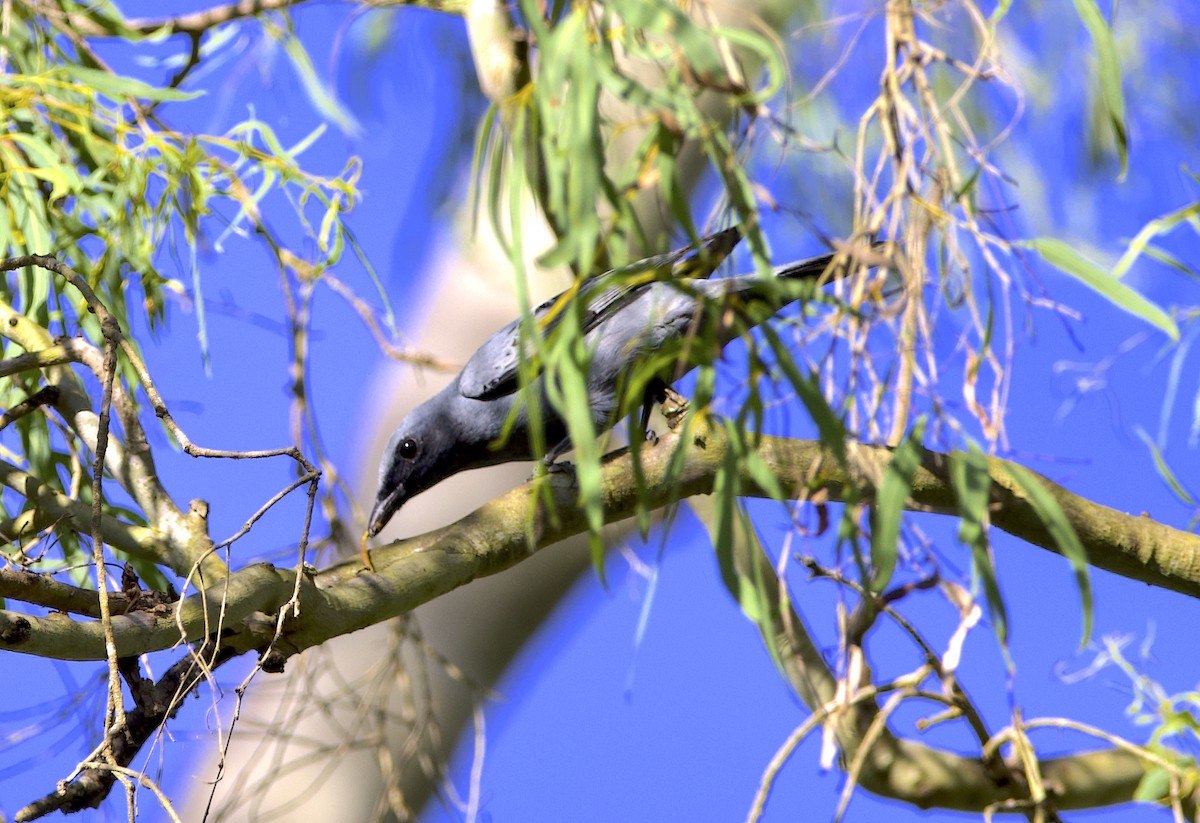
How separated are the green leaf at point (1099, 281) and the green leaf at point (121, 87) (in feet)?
3.26

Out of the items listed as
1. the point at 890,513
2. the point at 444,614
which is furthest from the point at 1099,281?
the point at 444,614

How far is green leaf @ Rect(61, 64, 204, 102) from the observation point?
145 cm

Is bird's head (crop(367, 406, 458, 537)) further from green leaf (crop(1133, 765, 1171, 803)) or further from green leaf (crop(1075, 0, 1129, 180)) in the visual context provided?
green leaf (crop(1075, 0, 1129, 180))

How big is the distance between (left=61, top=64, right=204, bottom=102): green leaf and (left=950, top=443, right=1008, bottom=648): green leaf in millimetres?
1007

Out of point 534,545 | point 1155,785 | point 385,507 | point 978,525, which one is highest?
point 385,507

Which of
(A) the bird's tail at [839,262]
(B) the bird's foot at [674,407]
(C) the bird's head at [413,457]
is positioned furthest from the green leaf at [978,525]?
(C) the bird's head at [413,457]

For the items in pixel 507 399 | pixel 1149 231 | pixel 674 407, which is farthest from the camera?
pixel 507 399

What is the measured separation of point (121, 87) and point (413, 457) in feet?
2.53

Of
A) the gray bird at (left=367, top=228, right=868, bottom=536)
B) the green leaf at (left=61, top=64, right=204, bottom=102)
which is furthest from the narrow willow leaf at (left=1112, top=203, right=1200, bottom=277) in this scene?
the green leaf at (left=61, top=64, right=204, bottom=102)

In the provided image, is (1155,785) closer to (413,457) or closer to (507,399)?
(507,399)

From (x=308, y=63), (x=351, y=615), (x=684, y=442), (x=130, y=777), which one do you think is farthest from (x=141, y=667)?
(x=308, y=63)

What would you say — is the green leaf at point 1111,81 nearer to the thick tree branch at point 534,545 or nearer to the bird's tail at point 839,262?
the bird's tail at point 839,262

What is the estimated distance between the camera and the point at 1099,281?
0.96 meters

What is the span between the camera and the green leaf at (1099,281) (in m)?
0.96
